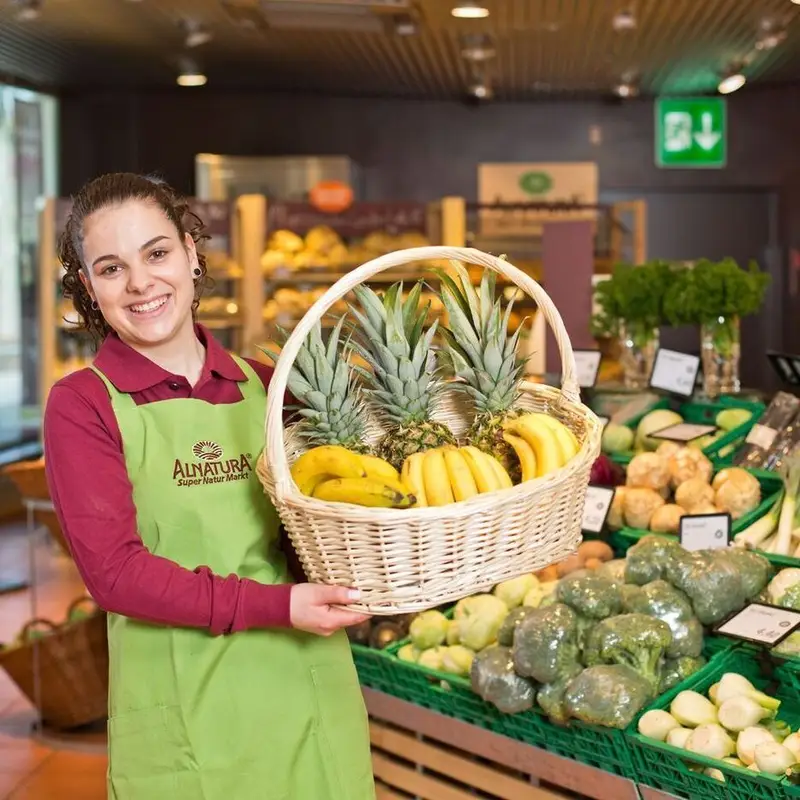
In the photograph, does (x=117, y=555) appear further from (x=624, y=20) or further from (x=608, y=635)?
(x=624, y=20)

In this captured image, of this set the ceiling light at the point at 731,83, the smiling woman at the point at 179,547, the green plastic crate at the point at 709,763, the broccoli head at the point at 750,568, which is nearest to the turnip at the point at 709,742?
the green plastic crate at the point at 709,763

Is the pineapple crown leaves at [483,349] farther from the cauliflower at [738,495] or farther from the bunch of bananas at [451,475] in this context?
the cauliflower at [738,495]

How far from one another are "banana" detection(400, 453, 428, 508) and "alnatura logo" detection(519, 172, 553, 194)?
875 centimetres

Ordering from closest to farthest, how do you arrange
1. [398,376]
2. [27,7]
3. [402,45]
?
[398,376] → [27,7] → [402,45]

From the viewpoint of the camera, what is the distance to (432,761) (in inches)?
108

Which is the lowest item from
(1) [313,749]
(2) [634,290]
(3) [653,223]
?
(1) [313,749]

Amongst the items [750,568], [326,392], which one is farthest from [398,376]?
[750,568]

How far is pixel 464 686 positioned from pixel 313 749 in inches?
34.9

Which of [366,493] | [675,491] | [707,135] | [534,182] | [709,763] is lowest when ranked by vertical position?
[709,763]

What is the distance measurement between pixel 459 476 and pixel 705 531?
1504mm

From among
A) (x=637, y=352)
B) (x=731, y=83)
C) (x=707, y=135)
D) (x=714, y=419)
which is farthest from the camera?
(x=707, y=135)

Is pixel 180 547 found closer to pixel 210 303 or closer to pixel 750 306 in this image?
pixel 750 306

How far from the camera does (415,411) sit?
5.82 ft

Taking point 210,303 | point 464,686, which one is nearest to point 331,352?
point 464,686
